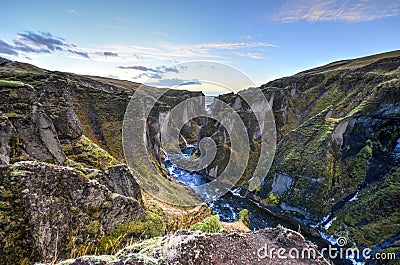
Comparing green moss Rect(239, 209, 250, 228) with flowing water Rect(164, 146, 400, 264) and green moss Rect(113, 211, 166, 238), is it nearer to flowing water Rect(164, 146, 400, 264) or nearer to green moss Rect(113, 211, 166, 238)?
flowing water Rect(164, 146, 400, 264)

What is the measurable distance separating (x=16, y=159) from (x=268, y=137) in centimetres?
6568

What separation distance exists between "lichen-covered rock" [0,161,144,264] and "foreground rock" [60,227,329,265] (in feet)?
6.41

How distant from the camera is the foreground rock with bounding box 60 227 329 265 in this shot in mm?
5270

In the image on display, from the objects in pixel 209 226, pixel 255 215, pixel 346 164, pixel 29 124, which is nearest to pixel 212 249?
pixel 209 226

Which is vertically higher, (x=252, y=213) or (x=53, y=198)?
(x=53, y=198)

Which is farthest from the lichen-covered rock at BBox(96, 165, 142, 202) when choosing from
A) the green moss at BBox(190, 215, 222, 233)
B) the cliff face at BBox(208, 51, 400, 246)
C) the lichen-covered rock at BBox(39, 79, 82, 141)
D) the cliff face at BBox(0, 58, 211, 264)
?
the cliff face at BBox(208, 51, 400, 246)

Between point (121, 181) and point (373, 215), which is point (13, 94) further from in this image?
point (373, 215)

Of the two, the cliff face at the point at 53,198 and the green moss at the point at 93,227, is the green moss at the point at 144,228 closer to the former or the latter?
the cliff face at the point at 53,198

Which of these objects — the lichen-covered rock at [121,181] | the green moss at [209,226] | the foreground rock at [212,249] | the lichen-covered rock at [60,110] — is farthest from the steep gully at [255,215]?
the foreground rock at [212,249]

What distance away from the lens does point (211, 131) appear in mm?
83438

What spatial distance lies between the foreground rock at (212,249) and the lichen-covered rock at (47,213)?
1954 millimetres

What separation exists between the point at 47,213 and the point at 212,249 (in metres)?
4.71

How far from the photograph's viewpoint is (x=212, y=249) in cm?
645

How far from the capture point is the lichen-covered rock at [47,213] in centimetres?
590
